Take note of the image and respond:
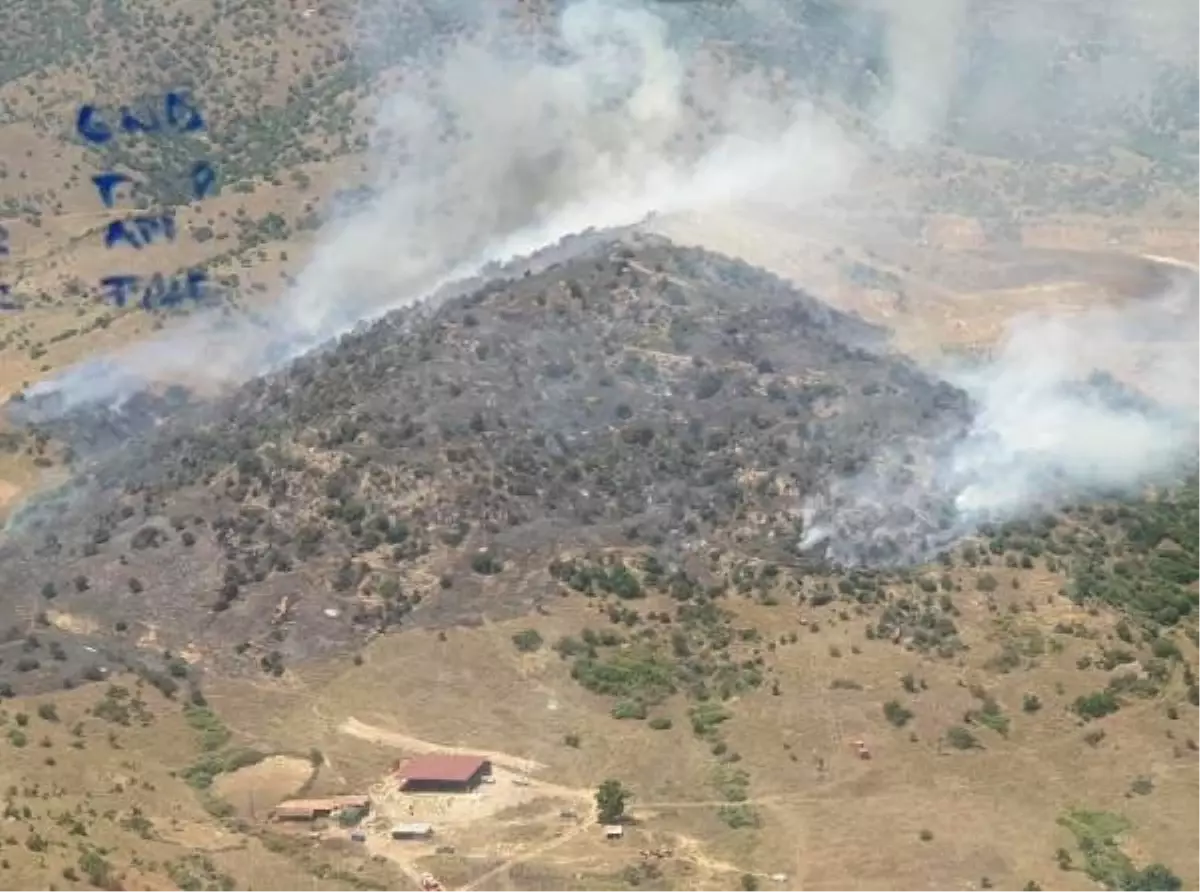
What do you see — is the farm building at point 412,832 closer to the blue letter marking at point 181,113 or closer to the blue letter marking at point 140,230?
the blue letter marking at point 140,230

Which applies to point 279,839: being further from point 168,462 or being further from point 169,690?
point 168,462

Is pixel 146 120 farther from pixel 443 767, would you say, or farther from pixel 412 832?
pixel 412 832

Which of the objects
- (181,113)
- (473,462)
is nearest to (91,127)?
(181,113)

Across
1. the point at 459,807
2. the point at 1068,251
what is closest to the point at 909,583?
the point at 459,807

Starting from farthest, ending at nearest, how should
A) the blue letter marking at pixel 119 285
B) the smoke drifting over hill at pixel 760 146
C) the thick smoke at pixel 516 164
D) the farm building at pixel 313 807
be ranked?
1. the blue letter marking at pixel 119 285
2. the thick smoke at pixel 516 164
3. the smoke drifting over hill at pixel 760 146
4. the farm building at pixel 313 807

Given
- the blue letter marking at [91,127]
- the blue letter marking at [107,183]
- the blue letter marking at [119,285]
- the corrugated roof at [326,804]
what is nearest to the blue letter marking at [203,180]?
the blue letter marking at [107,183]

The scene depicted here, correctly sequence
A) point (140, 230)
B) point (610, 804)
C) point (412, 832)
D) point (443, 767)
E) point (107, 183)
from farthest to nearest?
point (107, 183) → point (140, 230) → point (443, 767) → point (610, 804) → point (412, 832)
